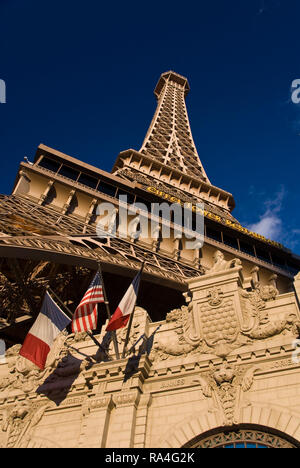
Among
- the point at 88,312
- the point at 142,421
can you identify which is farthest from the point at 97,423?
the point at 88,312

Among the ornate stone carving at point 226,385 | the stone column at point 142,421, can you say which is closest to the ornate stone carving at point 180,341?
the ornate stone carving at point 226,385

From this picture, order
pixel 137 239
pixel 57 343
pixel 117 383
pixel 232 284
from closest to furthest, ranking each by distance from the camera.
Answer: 1. pixel 117 383
2. pixel 232 284
3. pixel 57 343
4. pixel 137 239

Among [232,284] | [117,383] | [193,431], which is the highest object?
[232,284]

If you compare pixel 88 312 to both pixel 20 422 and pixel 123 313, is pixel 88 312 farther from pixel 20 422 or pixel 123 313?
pixel 20 422

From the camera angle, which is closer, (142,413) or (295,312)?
(142,413)

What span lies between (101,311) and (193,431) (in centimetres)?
1822

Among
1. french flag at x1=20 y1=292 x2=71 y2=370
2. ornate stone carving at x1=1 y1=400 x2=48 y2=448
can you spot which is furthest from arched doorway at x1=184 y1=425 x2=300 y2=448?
french flag at x1=20 y1=292 x2=71 y2=370

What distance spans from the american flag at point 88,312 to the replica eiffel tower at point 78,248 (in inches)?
236

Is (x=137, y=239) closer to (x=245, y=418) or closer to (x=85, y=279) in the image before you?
(x=85, y=279)

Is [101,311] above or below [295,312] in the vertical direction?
above

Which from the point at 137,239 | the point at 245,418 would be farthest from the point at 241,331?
the point at 137,239

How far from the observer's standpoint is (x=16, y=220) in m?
25.8

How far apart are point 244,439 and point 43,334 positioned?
7.86 meters
